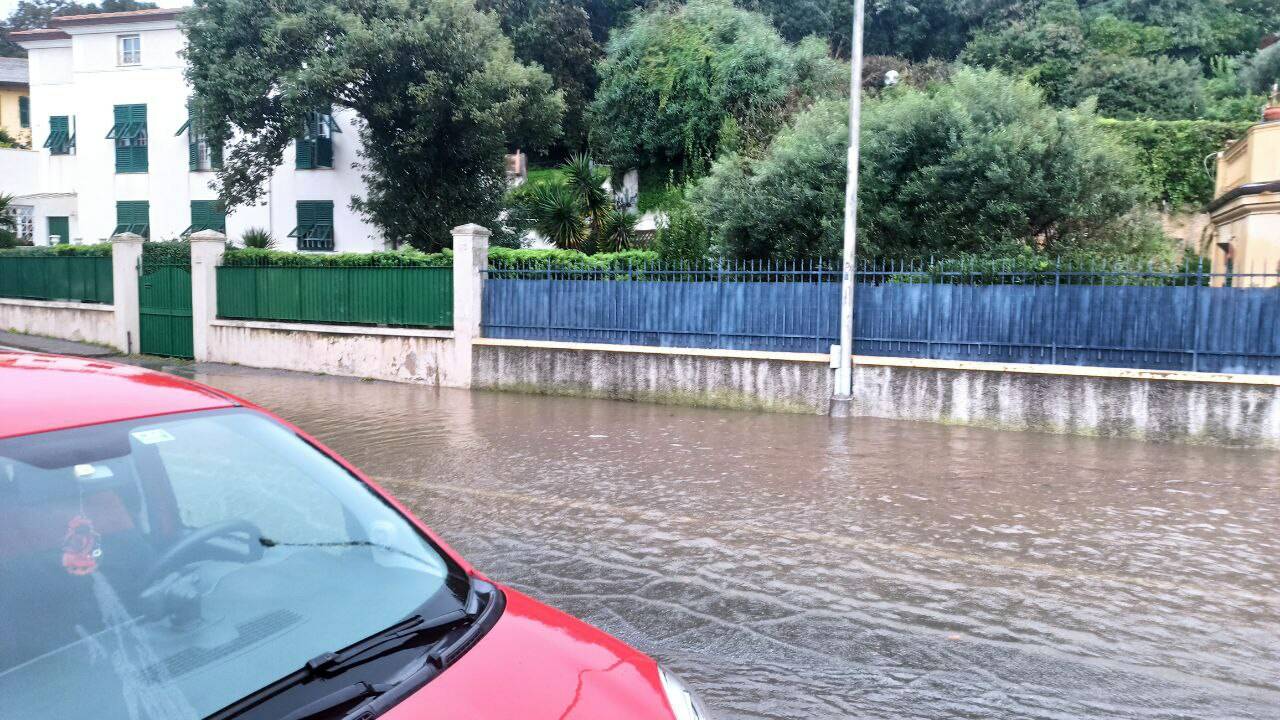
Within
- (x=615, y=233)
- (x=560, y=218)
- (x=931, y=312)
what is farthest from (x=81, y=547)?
(x=615, y=233)

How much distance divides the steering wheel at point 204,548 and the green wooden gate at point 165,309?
750 inches

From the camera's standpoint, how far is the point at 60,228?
3369cm

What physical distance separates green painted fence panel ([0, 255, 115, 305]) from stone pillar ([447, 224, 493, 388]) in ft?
33.2

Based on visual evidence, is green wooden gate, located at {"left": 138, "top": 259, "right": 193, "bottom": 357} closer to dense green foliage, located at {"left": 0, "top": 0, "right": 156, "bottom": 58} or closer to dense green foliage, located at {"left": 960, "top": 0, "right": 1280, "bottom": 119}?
dense green foliage, located at {"left": 960, "top": 0, "right": 1280, "bottom": 119}

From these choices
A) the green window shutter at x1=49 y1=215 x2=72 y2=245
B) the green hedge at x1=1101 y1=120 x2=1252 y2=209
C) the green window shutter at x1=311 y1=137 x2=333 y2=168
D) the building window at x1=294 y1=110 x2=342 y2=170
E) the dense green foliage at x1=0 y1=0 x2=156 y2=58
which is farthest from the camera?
the dense green foliage at x1=0 y1=0 x2=156 y2=58

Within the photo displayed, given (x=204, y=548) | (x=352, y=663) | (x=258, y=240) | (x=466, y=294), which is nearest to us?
(x=352, y=663)

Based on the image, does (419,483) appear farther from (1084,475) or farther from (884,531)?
(1084,475)

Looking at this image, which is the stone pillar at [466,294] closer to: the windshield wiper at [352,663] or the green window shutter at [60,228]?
the windshield wiper at [352,663]

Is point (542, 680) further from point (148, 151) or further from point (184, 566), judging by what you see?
point (148, 151)

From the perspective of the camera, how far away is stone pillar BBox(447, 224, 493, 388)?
1582cm

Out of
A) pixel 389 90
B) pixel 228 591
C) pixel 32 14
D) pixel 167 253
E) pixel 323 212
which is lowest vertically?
pixel 228 591

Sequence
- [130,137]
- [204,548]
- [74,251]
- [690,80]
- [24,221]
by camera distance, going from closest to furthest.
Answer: [204,548] → [74,251] → [690,80] → [130,137] → [24,221]

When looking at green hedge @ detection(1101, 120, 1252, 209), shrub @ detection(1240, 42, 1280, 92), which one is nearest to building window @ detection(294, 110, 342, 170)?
green hedge @ detection(1101, 120, 1252, 209)

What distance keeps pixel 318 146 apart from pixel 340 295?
12.7 meters
